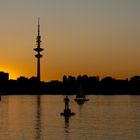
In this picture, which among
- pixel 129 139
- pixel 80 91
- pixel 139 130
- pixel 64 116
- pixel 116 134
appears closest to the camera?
pixel 129 139

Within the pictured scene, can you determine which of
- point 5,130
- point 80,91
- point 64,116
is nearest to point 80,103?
point 80,91

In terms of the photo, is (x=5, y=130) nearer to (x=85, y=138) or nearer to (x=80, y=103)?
(x=85, y=138)

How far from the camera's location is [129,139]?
5694cm

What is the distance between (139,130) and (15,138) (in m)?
17.0

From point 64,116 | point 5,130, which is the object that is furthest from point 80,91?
point 5,130

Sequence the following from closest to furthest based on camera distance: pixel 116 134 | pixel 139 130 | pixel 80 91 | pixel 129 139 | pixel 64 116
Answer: pixel 129 139, pixel 116 134, pixel 139 130, pixel 64 116, pixel 80 91

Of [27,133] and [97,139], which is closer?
[97,139]

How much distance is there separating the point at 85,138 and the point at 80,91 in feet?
432

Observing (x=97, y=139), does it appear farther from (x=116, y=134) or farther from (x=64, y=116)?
(x=64, y=116)

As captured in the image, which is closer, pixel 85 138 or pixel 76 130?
pixel 85 138

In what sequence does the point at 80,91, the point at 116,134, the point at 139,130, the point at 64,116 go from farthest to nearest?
the point at 80,91, the point at 64,116, the point at 139,130, the point at 116,134

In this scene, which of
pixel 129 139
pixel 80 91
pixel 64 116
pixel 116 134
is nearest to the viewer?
pixel 129 139

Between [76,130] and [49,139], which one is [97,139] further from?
[76,130]

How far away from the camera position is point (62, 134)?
207ft
